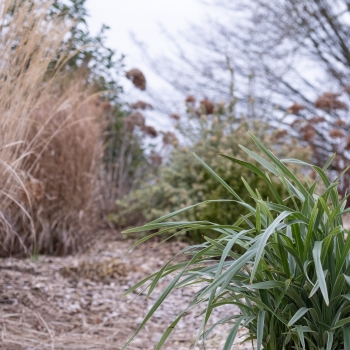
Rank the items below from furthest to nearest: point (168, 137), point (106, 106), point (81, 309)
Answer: point (168, 137) < point (106, 106) < point (81, 309)

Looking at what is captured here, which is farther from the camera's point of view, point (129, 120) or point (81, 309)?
A: point (129, 120)

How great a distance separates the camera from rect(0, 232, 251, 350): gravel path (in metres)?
2.52

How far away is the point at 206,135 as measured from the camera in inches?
209

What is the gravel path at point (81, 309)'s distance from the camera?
99.3 inches

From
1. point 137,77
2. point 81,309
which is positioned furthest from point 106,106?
point 81,309

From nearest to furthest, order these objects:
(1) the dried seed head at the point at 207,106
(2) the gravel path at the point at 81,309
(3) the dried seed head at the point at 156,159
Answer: (2) the gravel path at the point at 81,309 → (1) the dried seed head at the point at 207,106 → (3) the dried seed head at the point at 156,159

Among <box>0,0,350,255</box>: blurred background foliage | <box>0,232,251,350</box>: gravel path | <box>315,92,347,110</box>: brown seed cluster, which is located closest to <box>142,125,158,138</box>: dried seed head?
<box>0,0,350,255</box>: blurred background foliage

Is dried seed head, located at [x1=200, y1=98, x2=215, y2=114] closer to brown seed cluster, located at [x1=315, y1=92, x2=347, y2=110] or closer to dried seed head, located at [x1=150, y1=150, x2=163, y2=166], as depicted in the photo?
dried seed head, located at [x1=150, y1=150, x2=163, y2=166]

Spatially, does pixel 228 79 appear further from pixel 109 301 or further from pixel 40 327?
pixel 40 327

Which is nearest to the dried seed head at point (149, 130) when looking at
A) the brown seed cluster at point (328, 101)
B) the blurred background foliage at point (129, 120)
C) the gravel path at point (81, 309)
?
the blurred background foliage at point (129, 120)

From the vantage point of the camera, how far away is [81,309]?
3.03 m

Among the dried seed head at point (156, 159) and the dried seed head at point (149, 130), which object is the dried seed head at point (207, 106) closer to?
the dried seed head at point (149, 130)

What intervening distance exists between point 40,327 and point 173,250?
1.95 m

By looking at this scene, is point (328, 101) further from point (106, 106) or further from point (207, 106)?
point (106, 106)
